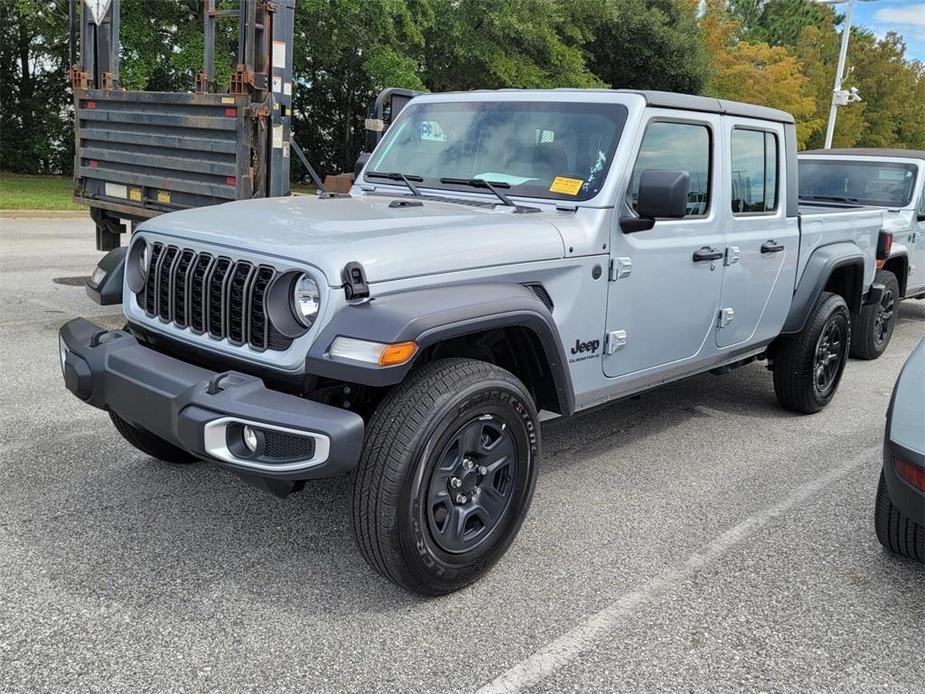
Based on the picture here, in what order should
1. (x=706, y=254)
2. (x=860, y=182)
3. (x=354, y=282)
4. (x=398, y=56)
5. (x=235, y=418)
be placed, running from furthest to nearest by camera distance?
(x=398, y=56) → (x=860, y=182) → (x=706, y=254) → (x=354, y=282) → (x=235, y=418)

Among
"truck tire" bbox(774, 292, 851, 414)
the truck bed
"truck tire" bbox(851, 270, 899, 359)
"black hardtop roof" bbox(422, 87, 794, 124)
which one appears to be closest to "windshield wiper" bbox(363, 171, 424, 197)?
"black hardtop roof" bbox(422, 87, 794, 124)

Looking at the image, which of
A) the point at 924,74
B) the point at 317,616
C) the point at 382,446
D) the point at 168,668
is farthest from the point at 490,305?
the point at 924,74

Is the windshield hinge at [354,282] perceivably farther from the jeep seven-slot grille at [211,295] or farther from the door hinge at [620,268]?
the door hinge at [620,268]

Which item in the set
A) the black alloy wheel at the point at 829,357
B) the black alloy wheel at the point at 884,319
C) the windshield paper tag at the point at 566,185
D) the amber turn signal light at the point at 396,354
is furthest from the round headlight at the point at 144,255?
the black alloy wheel at the point at 884,319

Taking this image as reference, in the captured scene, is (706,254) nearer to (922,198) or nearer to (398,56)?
(922,198)

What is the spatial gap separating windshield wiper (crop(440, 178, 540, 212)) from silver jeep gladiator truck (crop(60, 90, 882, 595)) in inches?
0.5

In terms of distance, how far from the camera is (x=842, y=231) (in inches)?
233

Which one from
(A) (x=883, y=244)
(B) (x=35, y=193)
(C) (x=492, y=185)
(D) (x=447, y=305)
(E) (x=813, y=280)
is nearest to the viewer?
(D) (x=447, y=305)

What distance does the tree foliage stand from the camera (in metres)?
19.9

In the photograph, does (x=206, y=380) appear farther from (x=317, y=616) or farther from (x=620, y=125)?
(x=620, y=125)

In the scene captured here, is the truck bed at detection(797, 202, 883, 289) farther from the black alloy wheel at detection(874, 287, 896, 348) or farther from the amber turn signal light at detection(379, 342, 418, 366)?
the amber turn signal light at detection(379, 342, 418, 366)

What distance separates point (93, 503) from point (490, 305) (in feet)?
6.89

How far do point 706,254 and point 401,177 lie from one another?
164 centimetres

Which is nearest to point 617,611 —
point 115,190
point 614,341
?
point 614,341
